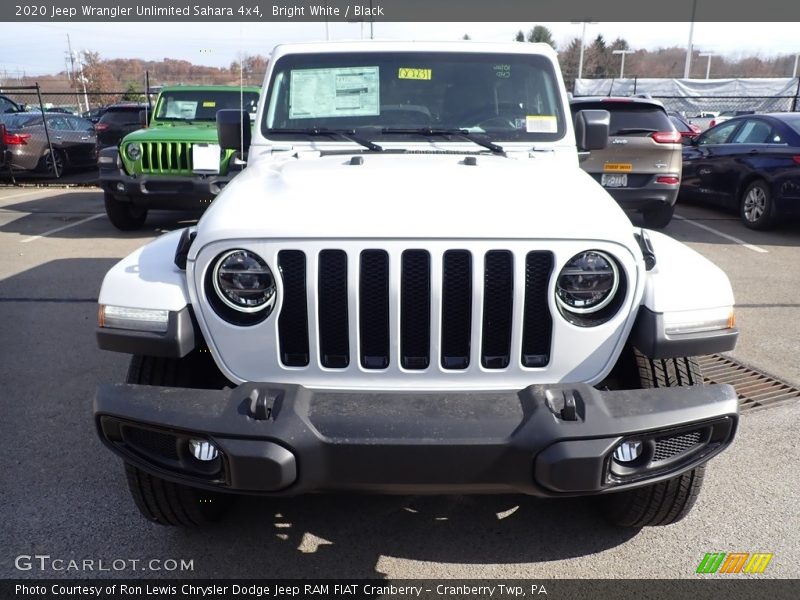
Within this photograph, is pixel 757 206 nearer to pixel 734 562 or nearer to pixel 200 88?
pixel 734 562

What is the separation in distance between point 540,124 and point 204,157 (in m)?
5.64

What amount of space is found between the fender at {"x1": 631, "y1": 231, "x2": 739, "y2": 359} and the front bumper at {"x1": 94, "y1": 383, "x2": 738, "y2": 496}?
18cm

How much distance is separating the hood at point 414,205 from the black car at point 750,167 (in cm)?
663

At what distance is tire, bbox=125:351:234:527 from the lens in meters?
2.52

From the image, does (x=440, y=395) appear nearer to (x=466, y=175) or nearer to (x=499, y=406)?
(x=499, y=406)

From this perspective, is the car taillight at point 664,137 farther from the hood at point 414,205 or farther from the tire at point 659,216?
the hood at point 414,205

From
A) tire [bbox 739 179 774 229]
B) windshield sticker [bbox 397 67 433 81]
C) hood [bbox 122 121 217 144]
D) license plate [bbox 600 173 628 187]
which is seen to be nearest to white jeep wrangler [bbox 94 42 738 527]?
windshield sticker [bbox 397 67 433 81]

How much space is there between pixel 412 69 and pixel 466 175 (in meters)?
1.18

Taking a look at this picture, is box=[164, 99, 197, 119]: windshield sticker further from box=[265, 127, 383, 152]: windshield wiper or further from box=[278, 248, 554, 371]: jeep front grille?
box=[278, 248, 554, 371]: jeep front grille

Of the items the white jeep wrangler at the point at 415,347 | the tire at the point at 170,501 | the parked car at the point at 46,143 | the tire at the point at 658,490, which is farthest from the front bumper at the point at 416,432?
the parked car at the point at 46,143

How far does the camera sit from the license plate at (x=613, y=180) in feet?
27.3

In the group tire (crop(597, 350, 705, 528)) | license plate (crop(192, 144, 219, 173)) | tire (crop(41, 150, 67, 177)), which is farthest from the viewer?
tire (crop(41, 150, 67, 177))

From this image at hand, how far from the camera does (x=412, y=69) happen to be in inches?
147

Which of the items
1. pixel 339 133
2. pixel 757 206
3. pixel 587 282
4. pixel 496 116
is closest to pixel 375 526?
pixel 587 282
